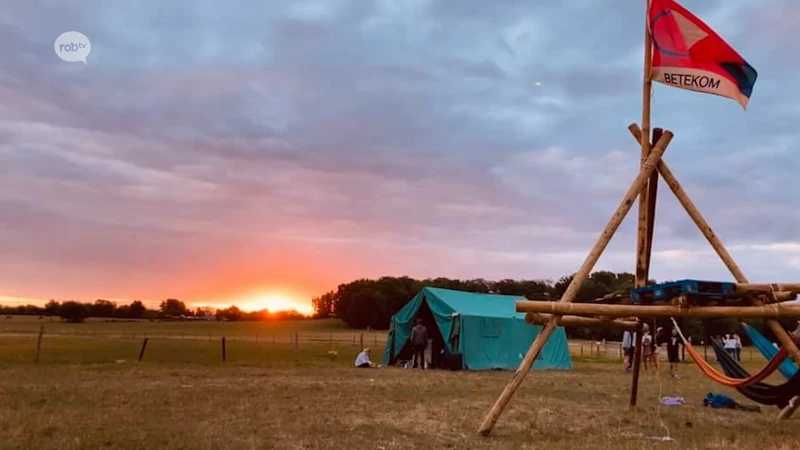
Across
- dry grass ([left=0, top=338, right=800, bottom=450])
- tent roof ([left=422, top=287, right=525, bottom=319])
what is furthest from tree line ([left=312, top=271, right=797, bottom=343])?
dry grass ([left=0, top=338, right=800, bottom=450])

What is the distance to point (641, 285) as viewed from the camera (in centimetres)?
962

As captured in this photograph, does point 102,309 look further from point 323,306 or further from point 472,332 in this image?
point 472,332

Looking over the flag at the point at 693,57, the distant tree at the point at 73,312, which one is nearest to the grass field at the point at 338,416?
the flag at the point at 693,57

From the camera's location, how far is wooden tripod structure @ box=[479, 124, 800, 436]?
7988mm

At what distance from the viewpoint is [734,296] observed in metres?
8.30

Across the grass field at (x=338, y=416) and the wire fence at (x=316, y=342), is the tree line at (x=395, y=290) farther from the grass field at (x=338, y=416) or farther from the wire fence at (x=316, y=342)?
the grass field at (x=338, y=416)

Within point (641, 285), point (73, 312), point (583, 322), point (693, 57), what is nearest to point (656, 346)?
point (641, 285)

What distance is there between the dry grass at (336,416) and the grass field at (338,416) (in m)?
0.02

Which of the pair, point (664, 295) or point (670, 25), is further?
point (670, 25)

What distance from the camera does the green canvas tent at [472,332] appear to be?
21484 mm

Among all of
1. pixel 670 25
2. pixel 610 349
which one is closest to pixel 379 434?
pixel 670 25

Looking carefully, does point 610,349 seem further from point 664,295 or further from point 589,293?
point 664,295

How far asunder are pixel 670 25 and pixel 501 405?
213 inches

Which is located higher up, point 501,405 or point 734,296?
point 734,296
